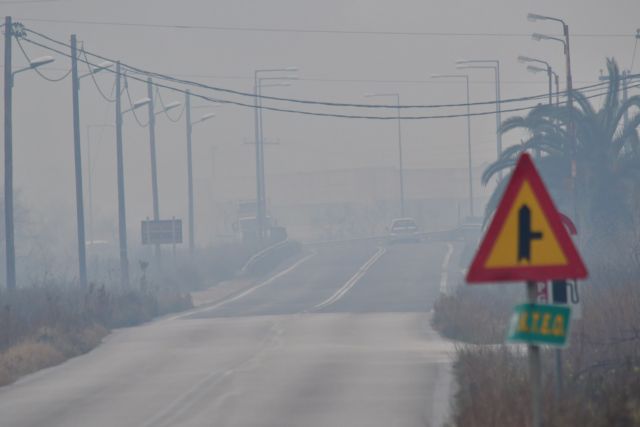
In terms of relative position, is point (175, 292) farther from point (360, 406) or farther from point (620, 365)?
point (620, 365)

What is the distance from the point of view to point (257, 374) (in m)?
21.7

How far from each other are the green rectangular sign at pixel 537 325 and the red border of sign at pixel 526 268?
19 cm

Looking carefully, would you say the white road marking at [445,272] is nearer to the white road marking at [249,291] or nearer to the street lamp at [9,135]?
the white road marking at [249,291]

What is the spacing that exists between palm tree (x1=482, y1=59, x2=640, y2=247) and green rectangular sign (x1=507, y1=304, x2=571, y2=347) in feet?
96.6

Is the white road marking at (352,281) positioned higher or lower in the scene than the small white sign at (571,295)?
lower

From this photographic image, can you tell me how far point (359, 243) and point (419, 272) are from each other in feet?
105

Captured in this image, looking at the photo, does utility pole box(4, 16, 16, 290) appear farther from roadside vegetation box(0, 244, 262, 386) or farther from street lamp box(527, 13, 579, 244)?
street lamp box(527, 13, 579, 244)

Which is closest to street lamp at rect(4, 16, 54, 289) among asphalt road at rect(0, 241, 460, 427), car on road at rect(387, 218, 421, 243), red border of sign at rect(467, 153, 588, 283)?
asphalt road at rect(0, 241, 460, 427)

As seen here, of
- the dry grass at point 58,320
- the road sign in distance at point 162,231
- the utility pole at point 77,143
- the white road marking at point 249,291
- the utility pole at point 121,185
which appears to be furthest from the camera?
the road sign in distance at point 162,231

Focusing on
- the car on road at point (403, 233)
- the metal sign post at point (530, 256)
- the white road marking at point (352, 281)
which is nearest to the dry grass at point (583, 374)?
the metal sign post at point (530, 256)

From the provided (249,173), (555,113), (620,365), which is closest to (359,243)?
(555,113)

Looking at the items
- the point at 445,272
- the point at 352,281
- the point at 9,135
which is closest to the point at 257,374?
the point at 9,135

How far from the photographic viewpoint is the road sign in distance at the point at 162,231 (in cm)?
5409

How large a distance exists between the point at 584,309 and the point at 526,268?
518 inches
